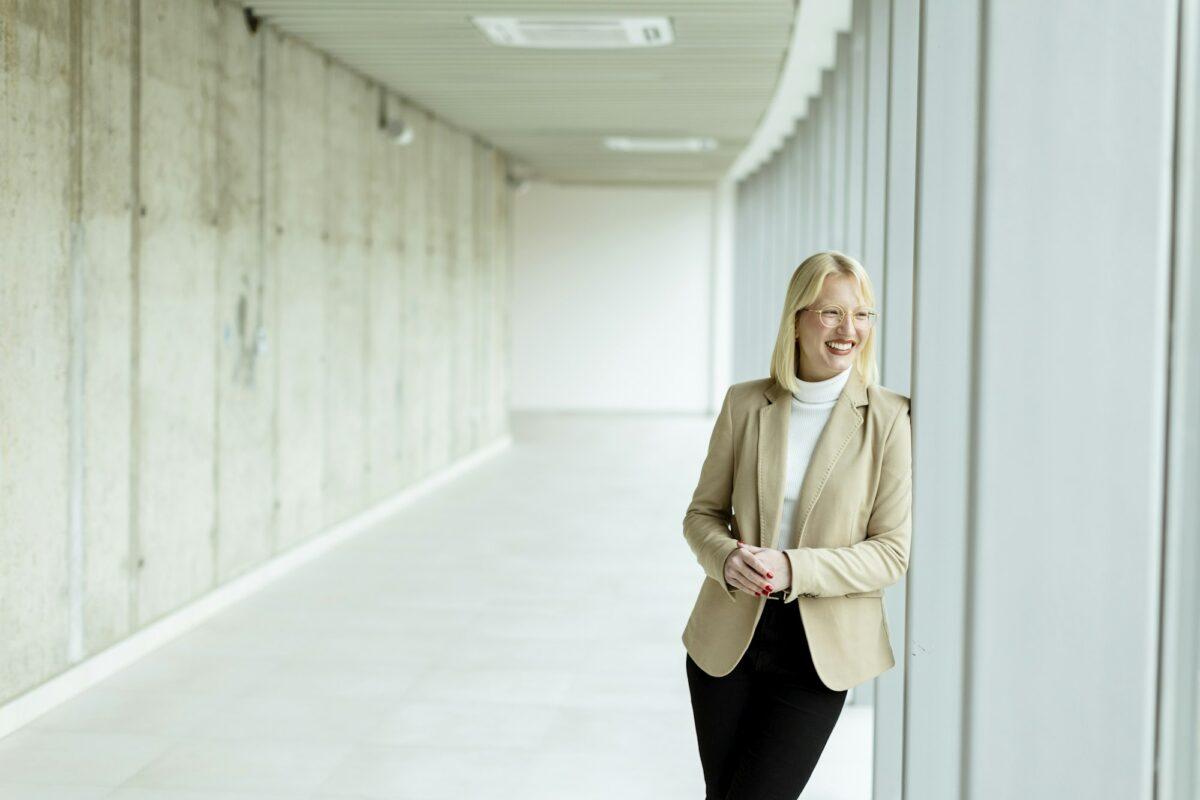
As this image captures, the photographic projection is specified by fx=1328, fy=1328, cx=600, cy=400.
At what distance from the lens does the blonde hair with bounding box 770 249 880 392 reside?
2.61m

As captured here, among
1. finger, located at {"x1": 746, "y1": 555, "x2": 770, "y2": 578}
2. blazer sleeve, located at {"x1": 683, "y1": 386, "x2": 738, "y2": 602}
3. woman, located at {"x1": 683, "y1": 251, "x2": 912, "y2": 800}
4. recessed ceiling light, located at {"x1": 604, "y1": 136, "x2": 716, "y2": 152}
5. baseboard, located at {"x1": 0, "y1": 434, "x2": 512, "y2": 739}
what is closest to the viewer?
finger, located at {"x1": 746, "y1": 555, "x2": 770, "y2": 578}

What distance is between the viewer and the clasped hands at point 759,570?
2.44m

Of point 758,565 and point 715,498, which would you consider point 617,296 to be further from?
point 758,565

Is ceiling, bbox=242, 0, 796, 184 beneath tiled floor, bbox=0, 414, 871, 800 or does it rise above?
above

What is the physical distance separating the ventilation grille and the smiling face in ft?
16.3

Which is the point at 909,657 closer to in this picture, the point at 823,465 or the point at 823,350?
the point at 823,465

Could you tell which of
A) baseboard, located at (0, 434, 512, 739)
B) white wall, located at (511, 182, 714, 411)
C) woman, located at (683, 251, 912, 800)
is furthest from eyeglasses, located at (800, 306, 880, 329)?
white wall, located at (511, 182, 714, 411)

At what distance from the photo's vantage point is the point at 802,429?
267cm

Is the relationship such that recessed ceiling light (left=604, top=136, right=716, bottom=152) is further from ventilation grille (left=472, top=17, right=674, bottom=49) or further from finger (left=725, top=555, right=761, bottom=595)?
finger (left=725, top=555, right=761, bottom=595)

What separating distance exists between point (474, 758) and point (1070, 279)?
2.91 m

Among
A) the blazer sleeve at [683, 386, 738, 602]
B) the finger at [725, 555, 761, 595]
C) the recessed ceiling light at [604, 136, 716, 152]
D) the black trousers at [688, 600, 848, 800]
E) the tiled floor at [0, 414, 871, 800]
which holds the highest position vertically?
the recessed ceiling light at [604, 136, 716, 152]

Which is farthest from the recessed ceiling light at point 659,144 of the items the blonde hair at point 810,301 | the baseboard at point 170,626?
the blonde hair at point 810,301

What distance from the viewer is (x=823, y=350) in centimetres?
261

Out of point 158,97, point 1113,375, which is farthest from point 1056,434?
point 158,97
